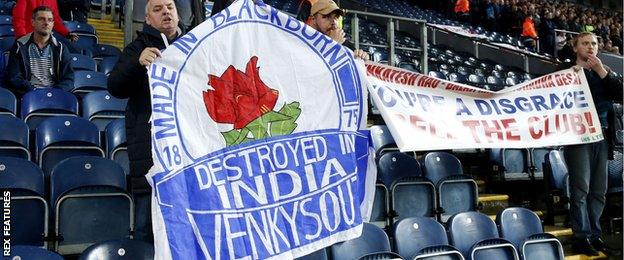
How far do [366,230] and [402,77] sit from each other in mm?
922

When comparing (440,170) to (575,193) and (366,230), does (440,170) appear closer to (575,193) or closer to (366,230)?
(575,193)

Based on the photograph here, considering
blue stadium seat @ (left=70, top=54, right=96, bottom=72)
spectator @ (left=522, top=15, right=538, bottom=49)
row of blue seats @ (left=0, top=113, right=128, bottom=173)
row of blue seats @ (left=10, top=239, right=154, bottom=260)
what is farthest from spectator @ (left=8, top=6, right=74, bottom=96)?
spectator @ (left=522, top=15, right=538, bottom=49)

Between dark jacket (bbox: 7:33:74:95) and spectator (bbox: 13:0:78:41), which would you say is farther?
spectator (bbox: 13:0:78:41)

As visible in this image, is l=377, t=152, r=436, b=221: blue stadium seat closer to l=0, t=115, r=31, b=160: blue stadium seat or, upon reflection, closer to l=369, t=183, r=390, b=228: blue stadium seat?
l=369, t=183, r=390, b=228: blue stadium seat

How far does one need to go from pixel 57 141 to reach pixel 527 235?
3.30 metres

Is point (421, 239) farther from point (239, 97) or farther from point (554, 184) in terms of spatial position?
point (554, 184)

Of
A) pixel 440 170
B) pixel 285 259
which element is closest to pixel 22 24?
pixel 440 170

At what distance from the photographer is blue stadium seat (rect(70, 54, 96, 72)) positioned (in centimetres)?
643

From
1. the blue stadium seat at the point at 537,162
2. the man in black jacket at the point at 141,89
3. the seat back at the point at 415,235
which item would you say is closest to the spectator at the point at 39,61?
the man in black jacket at the point at 141,89

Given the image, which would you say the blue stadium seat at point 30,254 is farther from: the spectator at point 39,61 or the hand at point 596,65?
the hand at point 596,65

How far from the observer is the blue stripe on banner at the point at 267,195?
2.72 meters

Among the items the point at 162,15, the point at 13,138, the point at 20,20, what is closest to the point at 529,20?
the point at 20,20

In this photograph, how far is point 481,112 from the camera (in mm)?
4098

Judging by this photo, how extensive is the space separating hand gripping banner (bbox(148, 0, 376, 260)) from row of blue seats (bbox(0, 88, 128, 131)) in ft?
8.32
